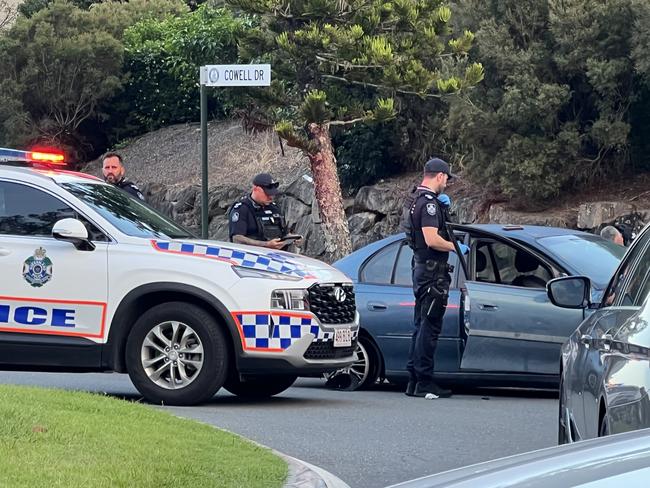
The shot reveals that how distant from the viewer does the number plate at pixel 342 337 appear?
10.1 meters

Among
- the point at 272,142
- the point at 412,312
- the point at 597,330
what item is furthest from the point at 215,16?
the point at 597,330

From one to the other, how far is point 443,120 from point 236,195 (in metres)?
5.15

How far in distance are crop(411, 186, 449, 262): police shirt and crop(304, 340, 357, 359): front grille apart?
117 cm

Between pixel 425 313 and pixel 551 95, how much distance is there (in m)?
10.1

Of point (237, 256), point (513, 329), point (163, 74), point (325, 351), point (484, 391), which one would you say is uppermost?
point (163, 74)

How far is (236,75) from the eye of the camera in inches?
541

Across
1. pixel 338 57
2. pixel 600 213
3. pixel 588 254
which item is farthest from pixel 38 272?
pixel 600 213

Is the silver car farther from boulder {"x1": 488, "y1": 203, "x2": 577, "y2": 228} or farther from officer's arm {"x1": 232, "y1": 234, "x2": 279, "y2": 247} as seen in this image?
boulder {"x1": 488, "y1": 203, "x2": 577, "y2": 228}

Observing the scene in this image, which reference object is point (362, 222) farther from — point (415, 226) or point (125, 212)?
point (125, 212)

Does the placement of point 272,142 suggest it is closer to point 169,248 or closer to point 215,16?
point 215,16

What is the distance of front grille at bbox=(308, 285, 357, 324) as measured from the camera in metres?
10.0

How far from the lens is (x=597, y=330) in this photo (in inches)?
216

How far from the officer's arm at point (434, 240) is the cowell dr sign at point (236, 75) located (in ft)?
11.7

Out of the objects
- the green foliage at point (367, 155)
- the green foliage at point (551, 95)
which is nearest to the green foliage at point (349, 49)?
the green foliage at point (551, 95)
